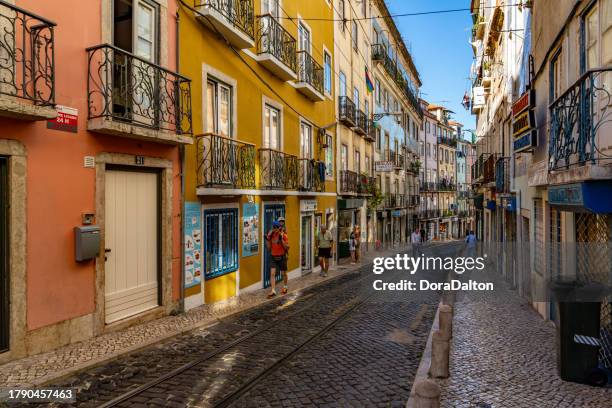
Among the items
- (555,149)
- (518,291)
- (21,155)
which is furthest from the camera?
(518,291)

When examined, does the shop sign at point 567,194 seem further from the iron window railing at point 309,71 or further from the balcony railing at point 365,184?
the balcony railing at point 365,184

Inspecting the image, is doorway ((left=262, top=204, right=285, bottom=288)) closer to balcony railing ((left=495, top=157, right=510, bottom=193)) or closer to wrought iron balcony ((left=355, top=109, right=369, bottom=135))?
balcony railing ((left=495, top=157, right=510, bottom=193))

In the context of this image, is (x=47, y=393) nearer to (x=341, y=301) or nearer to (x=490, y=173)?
(x=341, y=301)

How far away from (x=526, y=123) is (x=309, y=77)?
321 inches

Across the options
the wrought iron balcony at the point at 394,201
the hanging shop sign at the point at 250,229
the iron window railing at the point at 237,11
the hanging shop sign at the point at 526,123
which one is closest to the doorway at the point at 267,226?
the hanging shop sign at the point at 250,229

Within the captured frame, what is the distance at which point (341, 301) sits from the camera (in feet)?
37.2

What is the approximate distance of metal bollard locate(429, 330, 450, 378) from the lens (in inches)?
231

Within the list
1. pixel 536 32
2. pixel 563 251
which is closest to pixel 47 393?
pixel 563 251

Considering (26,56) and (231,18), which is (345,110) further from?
(26,56)

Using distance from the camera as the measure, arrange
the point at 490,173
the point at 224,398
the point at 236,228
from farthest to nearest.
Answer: the point at 490,173
the point at 236,228
the point at 224,398

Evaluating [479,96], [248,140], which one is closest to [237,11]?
[248,140]

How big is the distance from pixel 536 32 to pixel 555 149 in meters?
5.32

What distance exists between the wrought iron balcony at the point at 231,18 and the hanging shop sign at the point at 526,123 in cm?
675

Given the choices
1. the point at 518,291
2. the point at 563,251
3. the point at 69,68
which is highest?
the point at 69,68
